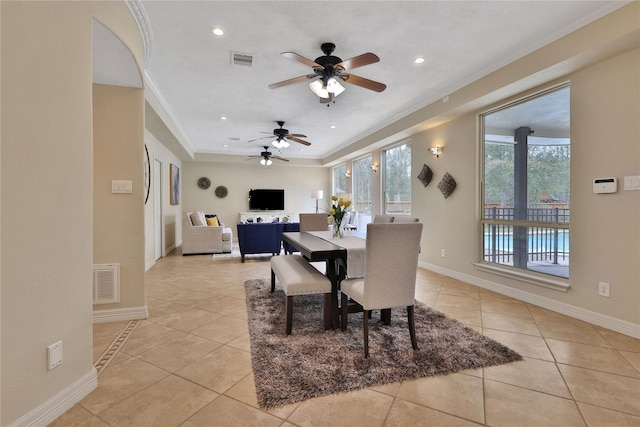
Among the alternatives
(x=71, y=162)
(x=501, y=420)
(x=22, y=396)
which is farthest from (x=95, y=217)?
(x=501, y=420)

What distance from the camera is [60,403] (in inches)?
59.9

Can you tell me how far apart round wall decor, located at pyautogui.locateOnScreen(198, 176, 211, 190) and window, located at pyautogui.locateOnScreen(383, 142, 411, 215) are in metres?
5.40

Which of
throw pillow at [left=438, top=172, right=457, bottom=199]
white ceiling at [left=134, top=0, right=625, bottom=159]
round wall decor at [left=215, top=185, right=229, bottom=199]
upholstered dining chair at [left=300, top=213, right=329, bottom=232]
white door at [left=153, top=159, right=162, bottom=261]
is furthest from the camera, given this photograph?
round wall decor at [left=215, top=185, right=229, bottom=199]

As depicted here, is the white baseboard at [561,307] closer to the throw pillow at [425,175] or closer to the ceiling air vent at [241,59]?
the throw pillow at [425,175]

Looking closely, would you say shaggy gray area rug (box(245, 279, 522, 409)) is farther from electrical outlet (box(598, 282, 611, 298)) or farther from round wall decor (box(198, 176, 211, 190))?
round wall decor (box(198, 176, 211, 190))

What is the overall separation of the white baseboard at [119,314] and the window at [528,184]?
4.16 metres

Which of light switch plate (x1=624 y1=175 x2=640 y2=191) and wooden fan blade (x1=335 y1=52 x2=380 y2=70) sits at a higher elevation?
wooden fan blade (x1=335 y1=52 x2=380 y2=70)

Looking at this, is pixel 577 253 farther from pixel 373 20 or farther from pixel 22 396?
pixel 22 396

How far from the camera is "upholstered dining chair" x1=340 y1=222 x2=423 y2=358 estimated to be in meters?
2.10

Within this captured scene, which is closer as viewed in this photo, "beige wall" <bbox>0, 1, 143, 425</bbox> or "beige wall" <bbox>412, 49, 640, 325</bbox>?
"beige wall" <bbox>0, 1, 143, 425</bbox>

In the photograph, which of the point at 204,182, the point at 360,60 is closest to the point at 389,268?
the point at 360,60

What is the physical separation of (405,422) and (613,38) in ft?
10.5

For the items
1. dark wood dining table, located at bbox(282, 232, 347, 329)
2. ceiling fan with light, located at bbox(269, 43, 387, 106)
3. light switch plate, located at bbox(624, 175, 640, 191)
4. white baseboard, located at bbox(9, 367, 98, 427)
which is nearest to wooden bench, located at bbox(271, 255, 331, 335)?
dark wood dining table, located at bbox(282, 232, 347, 329)

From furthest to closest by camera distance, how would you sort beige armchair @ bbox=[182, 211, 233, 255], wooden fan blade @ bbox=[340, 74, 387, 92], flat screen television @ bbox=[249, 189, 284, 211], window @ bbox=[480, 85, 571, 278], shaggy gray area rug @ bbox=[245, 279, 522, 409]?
flat screen television @ bbox=[249, 189, 284, 211] < beige armchair @ bbox=[182, 211, 233, 255] < window @ bbox=[480, 85, 571, 278] < wooden fan blade @ bbox=[340, 74, 387, 92] < shaggy gray area rug @ bbox=[245, 279, 522, 409]
